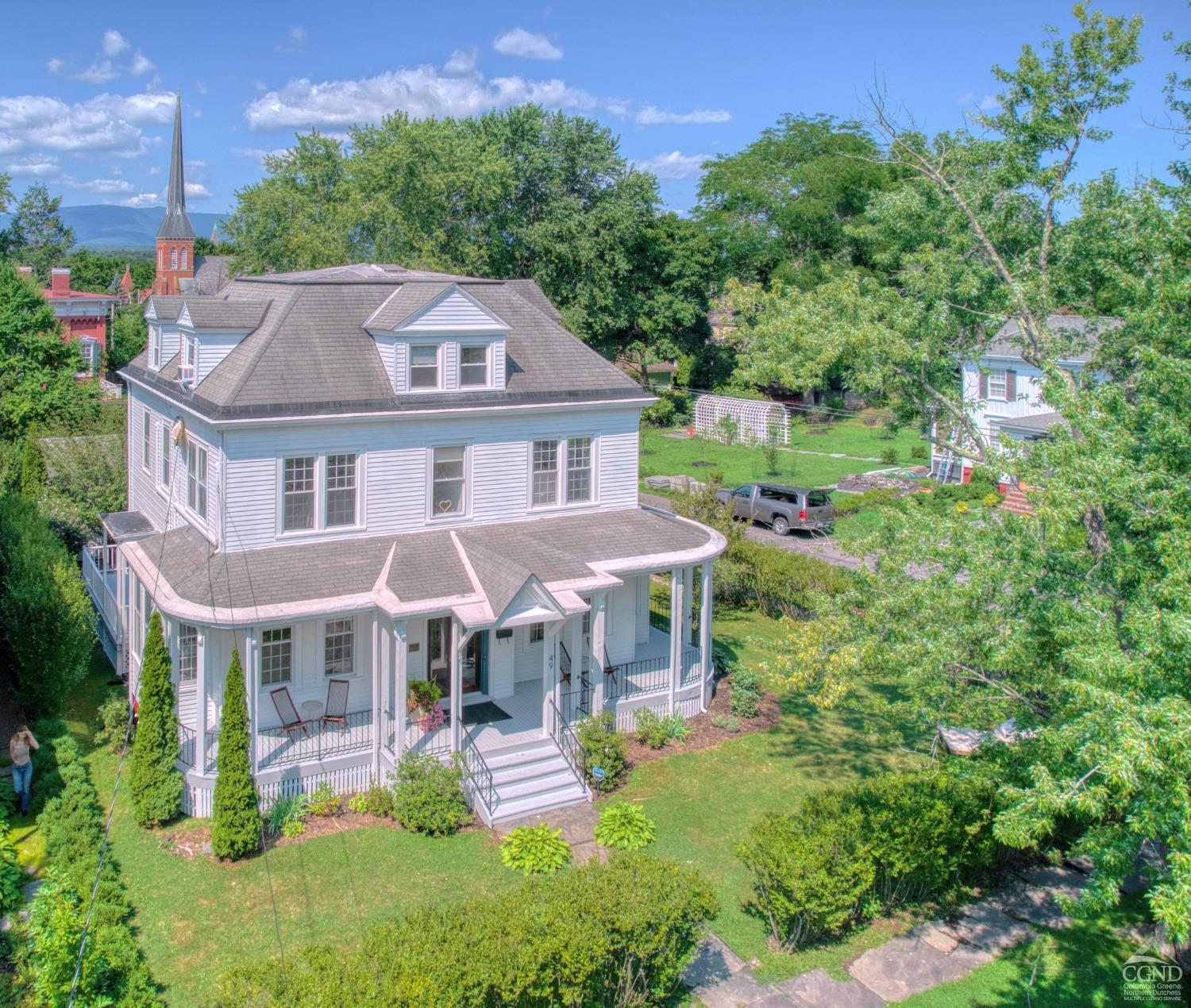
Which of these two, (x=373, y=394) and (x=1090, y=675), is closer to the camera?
(x=1090, y=675)

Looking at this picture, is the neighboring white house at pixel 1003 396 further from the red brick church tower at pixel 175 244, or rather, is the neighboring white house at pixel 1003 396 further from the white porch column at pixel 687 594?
the red brick church tower at pixel 175 244

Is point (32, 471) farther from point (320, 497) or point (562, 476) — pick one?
point (562, 476)

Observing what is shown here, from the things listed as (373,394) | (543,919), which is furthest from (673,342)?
(543,919)

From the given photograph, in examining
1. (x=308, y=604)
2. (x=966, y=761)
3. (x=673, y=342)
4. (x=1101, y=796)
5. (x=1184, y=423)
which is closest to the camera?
(x=1101, y=796)

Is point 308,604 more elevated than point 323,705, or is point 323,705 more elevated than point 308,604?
point 308,604

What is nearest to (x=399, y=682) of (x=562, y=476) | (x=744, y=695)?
(x=562, y=476)

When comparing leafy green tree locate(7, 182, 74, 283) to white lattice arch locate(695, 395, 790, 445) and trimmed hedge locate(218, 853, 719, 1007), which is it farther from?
trimmed hedge locate(218, 853, 719, 1007)

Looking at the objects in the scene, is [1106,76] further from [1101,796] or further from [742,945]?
[742,945]


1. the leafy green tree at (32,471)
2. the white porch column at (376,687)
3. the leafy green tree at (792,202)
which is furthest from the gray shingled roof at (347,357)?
the leafy green tree at (792,202)
